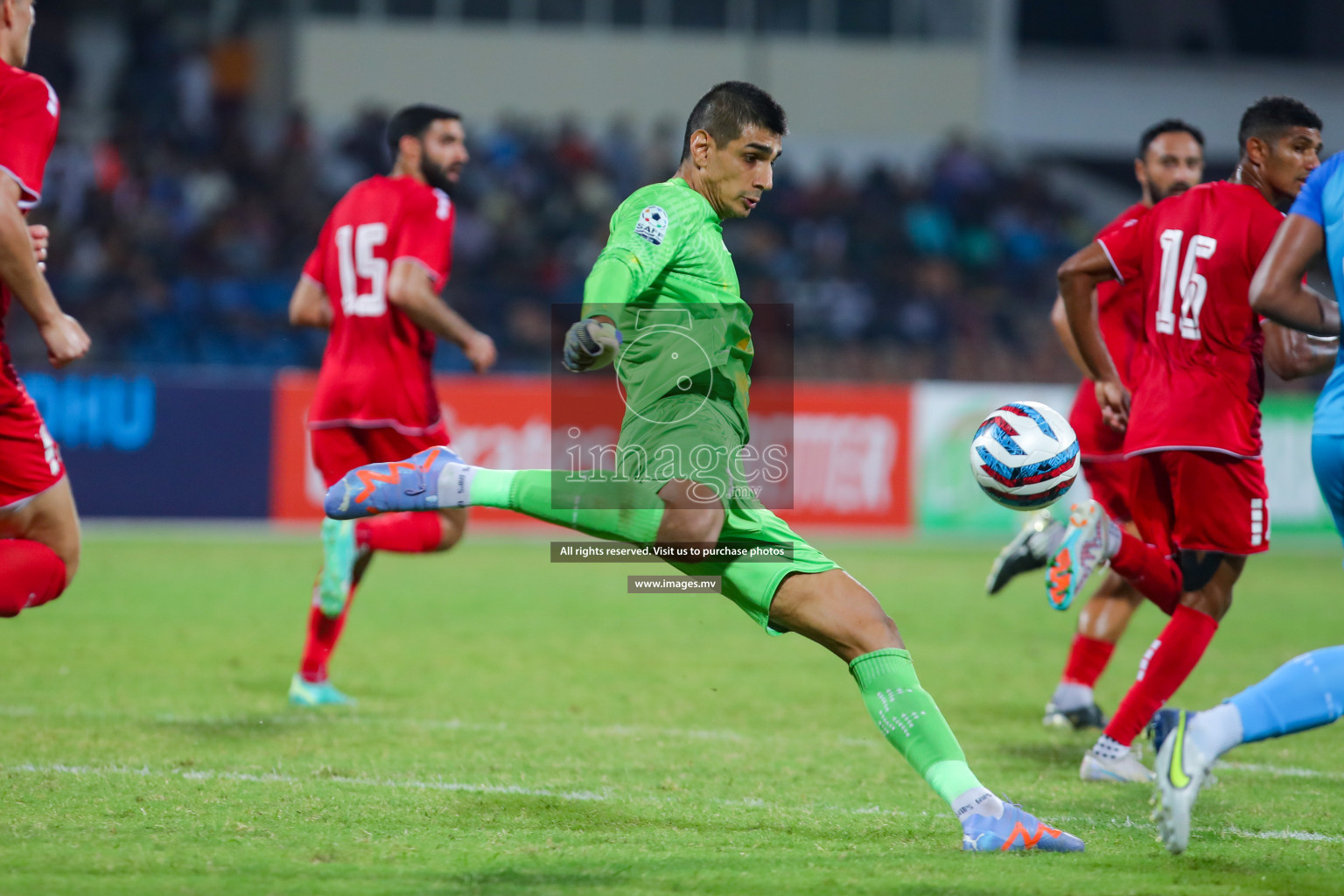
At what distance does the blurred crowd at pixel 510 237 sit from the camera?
1750 centimetres

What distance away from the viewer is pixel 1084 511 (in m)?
5.74

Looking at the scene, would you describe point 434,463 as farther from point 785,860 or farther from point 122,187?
point 122,187

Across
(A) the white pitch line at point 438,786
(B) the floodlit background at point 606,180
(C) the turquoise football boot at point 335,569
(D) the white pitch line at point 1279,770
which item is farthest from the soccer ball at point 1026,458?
(B) the floodlit background at point 606,180

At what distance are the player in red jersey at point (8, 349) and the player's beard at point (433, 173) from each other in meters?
2.45

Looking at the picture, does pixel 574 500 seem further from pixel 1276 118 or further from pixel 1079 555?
pixel 1276 118

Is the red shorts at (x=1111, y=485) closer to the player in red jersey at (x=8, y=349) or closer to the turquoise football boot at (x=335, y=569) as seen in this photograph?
the turquoise football boot at (x=335, y=569)

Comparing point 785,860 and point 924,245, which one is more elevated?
point 924,245

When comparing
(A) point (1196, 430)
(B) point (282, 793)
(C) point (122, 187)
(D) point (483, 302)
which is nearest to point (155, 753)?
(B) point (282, 793)

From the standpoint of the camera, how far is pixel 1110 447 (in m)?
6.82

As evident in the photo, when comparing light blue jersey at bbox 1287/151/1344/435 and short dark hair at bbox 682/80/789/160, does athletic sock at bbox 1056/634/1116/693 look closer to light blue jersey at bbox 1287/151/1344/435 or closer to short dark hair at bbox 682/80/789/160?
light blue jersey at bbox 1287/151/1344/435

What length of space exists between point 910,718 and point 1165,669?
1.68 metres

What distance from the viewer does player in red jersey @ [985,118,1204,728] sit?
6.63 metres

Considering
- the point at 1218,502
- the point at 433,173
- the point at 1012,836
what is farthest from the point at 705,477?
the point at 433,173

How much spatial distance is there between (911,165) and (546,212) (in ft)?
30.5
